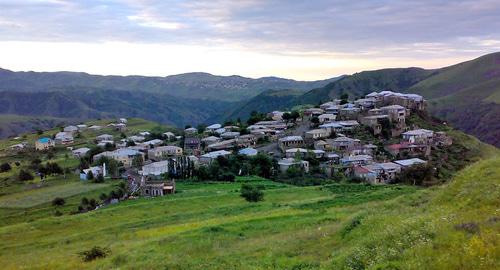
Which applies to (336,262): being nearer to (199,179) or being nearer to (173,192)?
(173,192)

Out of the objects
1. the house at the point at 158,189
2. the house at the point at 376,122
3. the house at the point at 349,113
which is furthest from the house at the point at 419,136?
the house at the point at 158,189

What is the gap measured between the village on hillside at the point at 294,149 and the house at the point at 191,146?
0.71 ft

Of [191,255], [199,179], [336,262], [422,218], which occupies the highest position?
[422,218]

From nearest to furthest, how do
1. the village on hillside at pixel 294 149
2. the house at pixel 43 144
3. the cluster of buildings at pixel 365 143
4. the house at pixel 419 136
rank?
the cluster of buildings at pixel 365 143 → the village on hillside at pixel 294 149 → the house at pixel 419 136 → the house at pixel 43 144

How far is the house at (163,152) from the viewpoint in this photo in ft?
305

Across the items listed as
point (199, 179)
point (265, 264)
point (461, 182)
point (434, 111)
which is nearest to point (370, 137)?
point (199, 179)

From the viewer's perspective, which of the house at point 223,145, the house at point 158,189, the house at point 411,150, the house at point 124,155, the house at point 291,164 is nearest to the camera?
the house at point 158,189

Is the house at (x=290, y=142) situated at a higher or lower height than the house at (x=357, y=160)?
higher

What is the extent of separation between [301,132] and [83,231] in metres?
63.9

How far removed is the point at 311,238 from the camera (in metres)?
19.8

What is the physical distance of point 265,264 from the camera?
16.8 m

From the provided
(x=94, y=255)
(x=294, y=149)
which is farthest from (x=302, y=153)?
(x=94, y=255)

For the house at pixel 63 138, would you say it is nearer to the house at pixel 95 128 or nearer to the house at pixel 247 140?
the house at pixel 95 128

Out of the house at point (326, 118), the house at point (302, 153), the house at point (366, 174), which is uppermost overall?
the house at point (326, 118)
